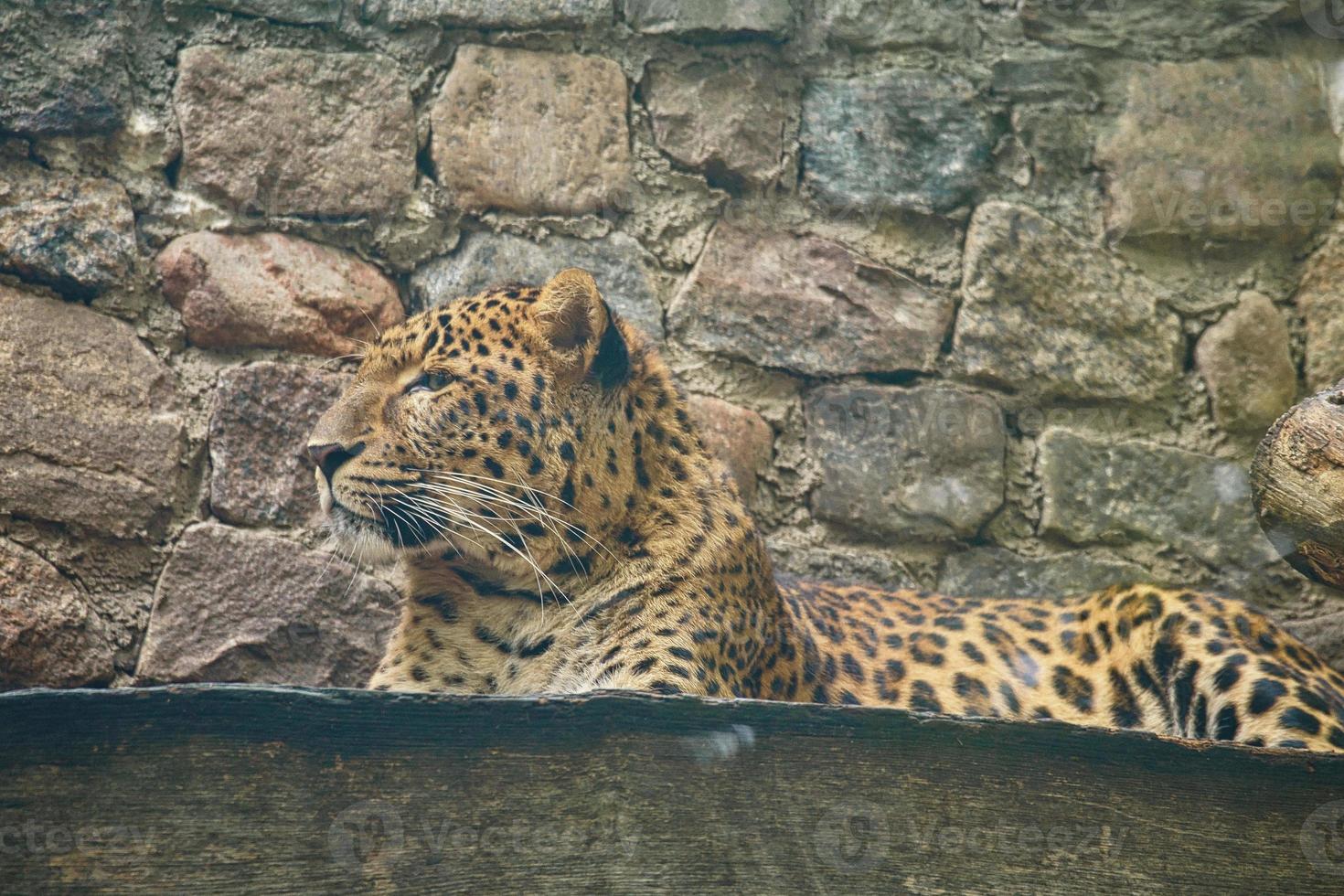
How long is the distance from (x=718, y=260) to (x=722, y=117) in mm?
487

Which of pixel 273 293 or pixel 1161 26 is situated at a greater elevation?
pixel 1161 26

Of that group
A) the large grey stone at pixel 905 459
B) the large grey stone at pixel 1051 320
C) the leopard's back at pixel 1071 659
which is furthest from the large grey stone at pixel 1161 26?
the leopard's back at pixel 1071 659

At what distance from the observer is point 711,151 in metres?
4.72

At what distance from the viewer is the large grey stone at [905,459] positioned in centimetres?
470

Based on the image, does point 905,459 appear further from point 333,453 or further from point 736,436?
point 333,453

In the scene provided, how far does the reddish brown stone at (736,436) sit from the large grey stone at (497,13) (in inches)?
51.5

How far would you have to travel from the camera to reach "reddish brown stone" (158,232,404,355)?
4.24 m

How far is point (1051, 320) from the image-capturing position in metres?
4.88

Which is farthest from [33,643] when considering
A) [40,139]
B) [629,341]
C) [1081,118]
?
[1081,118]

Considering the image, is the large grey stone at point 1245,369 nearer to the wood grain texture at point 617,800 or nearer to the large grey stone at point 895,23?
the large grey stone at point 895,23

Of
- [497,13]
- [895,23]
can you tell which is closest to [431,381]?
[497,13]

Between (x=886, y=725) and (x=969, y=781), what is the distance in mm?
196

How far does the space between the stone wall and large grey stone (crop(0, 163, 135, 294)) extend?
0.03 feet

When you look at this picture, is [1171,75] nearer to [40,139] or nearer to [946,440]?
[946,440]
